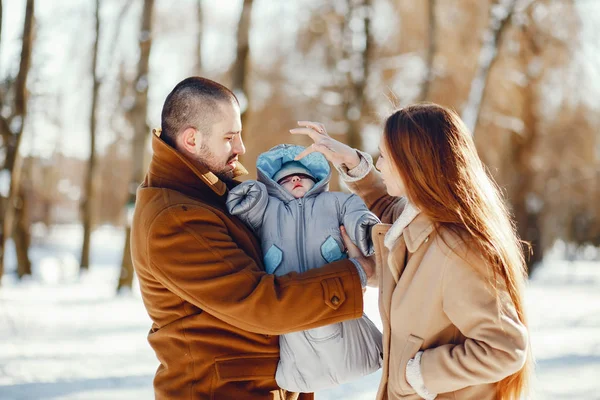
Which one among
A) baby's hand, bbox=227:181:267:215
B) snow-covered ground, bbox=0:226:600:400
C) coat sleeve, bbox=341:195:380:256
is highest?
baby's hand, bbox=227:181:267:215

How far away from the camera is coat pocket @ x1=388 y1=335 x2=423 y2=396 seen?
2072mm

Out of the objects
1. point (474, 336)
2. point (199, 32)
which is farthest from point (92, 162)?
point (474, 336)

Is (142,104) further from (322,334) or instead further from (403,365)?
(403,365)

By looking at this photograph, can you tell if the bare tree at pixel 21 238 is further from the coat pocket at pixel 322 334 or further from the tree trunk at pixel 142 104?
the coat pocket at pixel 322 334

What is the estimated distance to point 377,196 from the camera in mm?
3014

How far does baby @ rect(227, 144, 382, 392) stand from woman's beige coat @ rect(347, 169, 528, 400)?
265 mm

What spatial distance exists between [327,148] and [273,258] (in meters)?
0.58

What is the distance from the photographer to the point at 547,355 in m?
6.86

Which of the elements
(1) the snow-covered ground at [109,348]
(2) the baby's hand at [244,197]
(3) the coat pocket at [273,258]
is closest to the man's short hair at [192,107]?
(2) the baby's hand at [244,197]

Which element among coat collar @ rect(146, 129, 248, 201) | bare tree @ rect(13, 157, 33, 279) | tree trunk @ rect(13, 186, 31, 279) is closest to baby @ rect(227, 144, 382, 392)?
coat collar @ rect(146, 129, 248, 201)

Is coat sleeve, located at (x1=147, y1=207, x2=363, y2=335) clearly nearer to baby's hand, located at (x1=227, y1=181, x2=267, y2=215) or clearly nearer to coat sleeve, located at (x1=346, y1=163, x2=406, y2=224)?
baby's hand, located at (x1=227, y1=181, x2=267, y2=215)

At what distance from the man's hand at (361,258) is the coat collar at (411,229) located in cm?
28

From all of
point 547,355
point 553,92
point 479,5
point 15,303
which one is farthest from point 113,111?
point 547,355

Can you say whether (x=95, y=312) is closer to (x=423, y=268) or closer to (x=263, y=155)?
(x=263, y=155)
